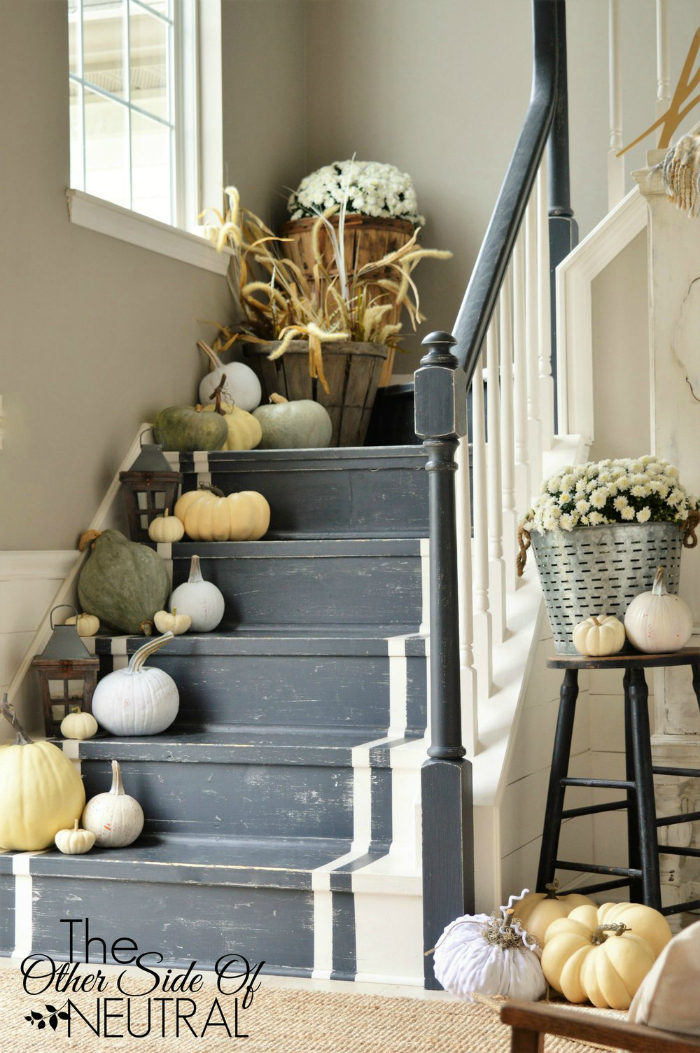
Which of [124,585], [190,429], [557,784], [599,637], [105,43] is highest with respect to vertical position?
[105,43]

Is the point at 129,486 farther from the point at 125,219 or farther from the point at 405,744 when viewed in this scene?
the point at 405,744

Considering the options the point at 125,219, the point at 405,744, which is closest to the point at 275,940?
the point at 405,744

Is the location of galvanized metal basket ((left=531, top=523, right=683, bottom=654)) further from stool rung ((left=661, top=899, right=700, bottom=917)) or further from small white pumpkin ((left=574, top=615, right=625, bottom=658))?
stool rung ((left=661, top=899, right=700, bottom=917))

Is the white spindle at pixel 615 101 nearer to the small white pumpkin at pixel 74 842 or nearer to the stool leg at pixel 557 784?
the stool leg at pixel 557 784

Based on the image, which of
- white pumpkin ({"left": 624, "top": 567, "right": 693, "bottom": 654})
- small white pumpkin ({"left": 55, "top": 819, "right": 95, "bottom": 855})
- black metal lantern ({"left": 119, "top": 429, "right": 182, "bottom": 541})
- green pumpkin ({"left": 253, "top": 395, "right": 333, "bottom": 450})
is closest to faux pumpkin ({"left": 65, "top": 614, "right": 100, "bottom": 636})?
black metal lantern ({"left": 119, "top": 429, "right": 182, "bottom": 541})

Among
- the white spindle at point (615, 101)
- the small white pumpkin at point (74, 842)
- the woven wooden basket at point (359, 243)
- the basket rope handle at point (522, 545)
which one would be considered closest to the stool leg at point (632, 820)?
the basket rope handle at point (522, 545)

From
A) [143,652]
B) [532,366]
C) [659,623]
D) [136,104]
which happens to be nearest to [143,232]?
[136,104]

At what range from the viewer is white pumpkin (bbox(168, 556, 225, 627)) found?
10.3 ft

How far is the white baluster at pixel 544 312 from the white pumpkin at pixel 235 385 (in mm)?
1043

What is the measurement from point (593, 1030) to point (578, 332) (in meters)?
2.38

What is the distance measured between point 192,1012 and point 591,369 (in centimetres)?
192

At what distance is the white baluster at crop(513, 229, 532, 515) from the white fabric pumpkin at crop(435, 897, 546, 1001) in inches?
43.6

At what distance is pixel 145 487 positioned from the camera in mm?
Result: 3428

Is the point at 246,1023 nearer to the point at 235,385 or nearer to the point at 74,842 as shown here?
the point at 74,842
